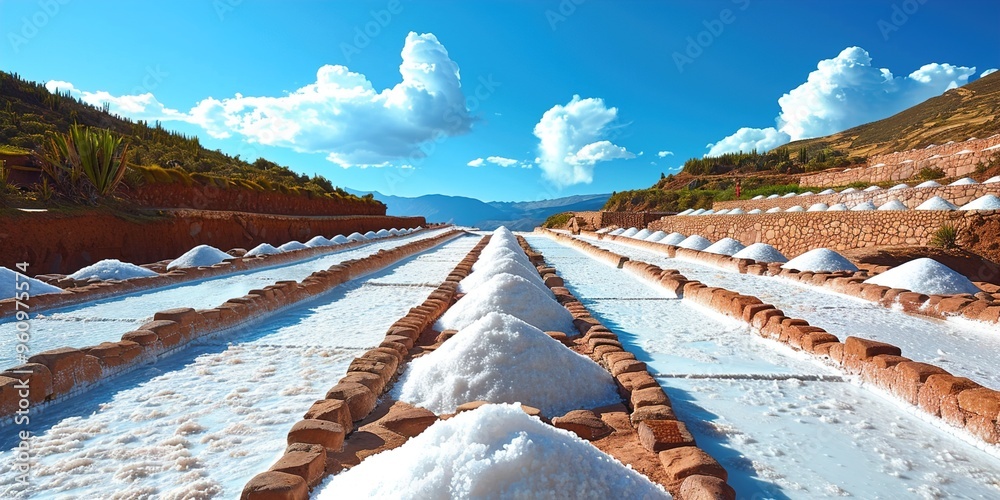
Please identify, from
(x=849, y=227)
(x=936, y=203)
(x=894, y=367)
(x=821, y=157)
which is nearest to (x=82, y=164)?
(x=894, y=367)

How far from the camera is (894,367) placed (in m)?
2.53

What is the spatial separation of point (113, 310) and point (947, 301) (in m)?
7.44

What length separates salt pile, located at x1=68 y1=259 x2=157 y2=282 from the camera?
5.89m

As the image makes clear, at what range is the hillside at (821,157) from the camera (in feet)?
92.3

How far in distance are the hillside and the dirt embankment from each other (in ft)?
71.6

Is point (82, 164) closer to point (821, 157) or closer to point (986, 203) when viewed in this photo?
point (986, 203)

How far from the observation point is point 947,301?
442 centimetres

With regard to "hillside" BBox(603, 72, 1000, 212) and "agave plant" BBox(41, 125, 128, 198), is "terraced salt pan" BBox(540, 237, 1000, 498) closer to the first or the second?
"agave plant" BBox(41, 125, 128, 198)

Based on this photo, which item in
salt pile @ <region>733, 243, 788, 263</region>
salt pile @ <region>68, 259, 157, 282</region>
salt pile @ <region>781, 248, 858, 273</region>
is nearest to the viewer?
salt pile @ <region>68, 259, 157, 282</region>

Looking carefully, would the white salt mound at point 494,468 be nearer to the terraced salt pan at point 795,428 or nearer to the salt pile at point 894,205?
the terraced salt pan at point 795,428

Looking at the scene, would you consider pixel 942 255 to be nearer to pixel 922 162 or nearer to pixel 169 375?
pixel 169 375

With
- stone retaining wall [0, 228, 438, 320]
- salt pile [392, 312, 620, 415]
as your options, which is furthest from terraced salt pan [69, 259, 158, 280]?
salt pile [392, 312, 620, 415]

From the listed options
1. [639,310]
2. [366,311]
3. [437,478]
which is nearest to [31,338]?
[366,311]

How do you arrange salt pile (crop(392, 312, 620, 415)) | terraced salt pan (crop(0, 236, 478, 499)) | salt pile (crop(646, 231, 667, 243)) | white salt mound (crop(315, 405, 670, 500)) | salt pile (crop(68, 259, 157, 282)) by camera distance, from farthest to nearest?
salt pile (crop(646, 231, 667, 243)), salt pile (crop(68, 259, 157, 282)), salt pile (crop(392, 312, 620, 415)), terraced salt pan (crop(0, 236, 478, 499)), white salt mound (crop(315, 405, 670, 500))
